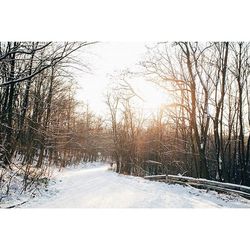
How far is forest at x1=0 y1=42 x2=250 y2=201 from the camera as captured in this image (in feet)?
21.0

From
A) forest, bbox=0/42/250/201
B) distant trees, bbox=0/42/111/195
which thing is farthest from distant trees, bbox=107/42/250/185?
distant trees, bbox=0/42/111/195

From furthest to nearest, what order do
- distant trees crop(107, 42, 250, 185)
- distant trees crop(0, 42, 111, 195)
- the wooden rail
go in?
distant trees crop(107, 42, 250, 185) < the wooden rail < distant trees crop(0, 42, 111, 195)

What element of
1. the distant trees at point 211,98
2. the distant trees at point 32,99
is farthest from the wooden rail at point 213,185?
the distant trees at point 32,99

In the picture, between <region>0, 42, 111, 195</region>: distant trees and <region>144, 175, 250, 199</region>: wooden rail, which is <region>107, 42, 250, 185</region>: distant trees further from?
<region>0, 42, 111, 195</region>: distant trees

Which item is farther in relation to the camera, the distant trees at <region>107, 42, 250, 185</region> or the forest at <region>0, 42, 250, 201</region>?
the distant trees at <region>107, 42, 250, 185</region>

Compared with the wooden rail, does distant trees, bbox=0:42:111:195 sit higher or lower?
higher

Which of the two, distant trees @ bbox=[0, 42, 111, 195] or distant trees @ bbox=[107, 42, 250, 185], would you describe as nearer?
distant trees @ bbox=[0, 42, 111, 195]

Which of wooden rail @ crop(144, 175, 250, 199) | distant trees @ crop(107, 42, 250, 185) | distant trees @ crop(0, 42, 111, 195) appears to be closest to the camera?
distant trees @ crop(0, 42, 111, 195)

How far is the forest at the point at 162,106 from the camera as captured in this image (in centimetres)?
641

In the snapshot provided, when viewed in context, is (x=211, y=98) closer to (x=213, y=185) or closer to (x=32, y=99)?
(x=213, y=185)

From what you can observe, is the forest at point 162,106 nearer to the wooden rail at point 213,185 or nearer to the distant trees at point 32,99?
the distant trees at point 32,99
